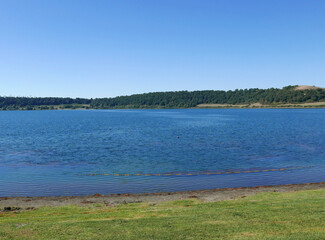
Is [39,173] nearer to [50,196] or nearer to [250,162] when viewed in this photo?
[50,196]

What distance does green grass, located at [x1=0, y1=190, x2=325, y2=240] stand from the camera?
12.5m

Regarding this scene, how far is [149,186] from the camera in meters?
28.7

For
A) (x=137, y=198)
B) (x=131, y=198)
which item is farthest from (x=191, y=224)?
(x=131, y=198)

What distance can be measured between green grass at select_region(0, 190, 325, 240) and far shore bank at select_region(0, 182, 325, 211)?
549cm

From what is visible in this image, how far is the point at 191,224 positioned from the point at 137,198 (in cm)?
1040

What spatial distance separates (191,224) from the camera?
13867 mm

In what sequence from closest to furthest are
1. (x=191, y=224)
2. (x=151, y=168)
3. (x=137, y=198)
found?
(x=191, y=224) < (x=137, y=198) < (x=151, y=168)

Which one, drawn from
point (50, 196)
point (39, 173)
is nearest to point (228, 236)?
point (50, 196)

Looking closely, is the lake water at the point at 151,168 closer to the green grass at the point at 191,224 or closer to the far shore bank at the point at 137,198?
the far shore bank at the point at 137,198

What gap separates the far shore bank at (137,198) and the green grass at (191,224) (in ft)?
18.0

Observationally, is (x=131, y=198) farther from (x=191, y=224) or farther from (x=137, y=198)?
(x=191, y=224)

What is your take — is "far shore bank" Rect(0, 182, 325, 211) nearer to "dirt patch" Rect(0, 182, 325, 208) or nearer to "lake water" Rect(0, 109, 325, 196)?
"dirt patch" Rect(0, 182, 325, 208)

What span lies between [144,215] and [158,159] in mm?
26225

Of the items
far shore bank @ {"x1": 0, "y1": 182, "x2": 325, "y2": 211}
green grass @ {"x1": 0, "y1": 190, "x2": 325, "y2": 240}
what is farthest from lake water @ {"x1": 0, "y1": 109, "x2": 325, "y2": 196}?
green grass @ {"x1": 0, "y1": 190, "x2": 325, "y2": 240}
